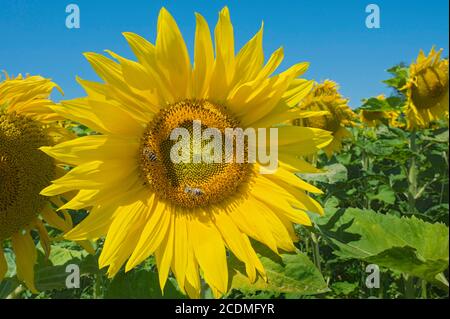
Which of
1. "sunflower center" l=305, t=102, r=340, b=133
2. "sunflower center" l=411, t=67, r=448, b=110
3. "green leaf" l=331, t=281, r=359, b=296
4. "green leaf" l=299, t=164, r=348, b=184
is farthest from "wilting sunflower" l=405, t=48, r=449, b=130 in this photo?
"green leaf" l=299, t=164, r=348, b=184

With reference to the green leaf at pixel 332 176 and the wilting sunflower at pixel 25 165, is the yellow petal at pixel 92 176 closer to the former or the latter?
the wilting sunflower at pixel 25 165

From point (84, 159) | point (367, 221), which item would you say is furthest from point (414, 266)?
point (84, 159)

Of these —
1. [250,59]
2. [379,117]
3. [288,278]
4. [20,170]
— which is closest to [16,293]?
[20,170]

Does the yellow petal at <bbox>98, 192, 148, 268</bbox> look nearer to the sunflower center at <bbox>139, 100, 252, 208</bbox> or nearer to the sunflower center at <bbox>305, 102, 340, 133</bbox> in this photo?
the sunflower center at <bbox>139, 100, 252, 208</bbox>

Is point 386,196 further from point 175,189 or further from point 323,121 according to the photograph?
point 175,189

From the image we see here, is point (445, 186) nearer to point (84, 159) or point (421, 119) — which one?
point (421, 119)

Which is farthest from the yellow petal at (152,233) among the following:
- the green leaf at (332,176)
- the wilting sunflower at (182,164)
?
the green leaf at (332,176)
